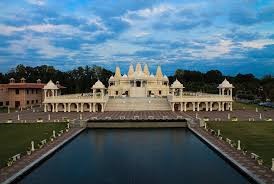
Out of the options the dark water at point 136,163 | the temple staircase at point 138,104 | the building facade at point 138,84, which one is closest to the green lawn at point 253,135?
the dark water at point 136,163

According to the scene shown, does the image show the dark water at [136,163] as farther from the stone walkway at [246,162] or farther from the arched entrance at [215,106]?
the arched entrance at [215,106]

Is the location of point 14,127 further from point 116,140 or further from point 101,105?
point 101,105

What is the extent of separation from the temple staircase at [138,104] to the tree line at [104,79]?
25.3 m

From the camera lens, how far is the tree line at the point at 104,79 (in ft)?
330

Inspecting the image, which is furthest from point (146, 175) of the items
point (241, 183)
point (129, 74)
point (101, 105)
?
point (129, 74)

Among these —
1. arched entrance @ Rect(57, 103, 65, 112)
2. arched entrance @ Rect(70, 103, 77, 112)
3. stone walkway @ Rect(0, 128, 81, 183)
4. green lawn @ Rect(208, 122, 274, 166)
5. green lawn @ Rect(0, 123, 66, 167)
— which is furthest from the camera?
arched entrance @ Rect(57, 103, 65, 112)

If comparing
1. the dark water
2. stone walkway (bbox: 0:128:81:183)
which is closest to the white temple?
the dark water

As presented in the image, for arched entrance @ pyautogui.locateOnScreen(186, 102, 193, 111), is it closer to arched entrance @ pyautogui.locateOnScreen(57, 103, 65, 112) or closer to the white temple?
the white temple

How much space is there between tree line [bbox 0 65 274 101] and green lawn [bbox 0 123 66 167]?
5050cm

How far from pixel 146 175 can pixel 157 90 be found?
2378 inches

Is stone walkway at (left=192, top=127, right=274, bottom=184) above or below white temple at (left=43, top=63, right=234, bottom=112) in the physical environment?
below

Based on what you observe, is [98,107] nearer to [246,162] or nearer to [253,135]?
[253,135]

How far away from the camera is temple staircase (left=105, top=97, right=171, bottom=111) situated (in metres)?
64.4

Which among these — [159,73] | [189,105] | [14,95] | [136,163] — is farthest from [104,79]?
[136,163]
